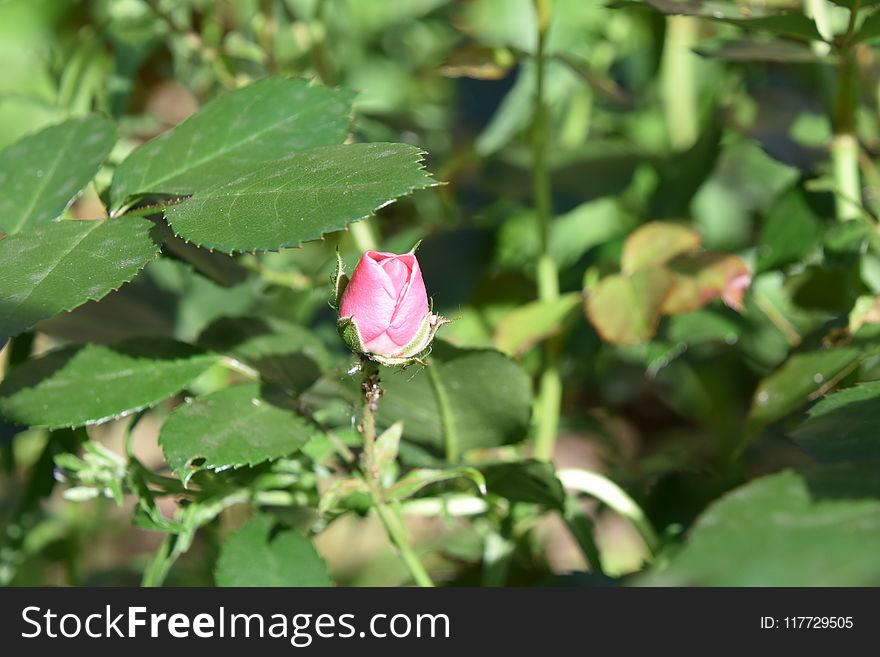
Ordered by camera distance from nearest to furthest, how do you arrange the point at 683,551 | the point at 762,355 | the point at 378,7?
the point at 683,551 < the point at 762,355 < the point at 378,7

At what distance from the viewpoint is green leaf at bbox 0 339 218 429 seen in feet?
2.05

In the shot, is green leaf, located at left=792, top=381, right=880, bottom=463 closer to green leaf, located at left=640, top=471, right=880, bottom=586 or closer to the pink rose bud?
green leaf, located at left=640, top=471, right=880, bottom=586

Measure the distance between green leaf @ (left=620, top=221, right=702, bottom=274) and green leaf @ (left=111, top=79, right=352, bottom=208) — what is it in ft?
0.97

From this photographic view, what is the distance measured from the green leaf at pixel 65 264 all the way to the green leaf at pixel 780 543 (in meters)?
0.30

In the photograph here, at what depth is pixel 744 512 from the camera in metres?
0.45

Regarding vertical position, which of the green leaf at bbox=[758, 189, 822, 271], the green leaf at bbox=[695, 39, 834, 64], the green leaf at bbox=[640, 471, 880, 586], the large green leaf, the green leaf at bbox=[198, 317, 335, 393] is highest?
the large green leaf

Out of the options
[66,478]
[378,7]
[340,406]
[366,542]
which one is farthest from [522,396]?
[378,7]

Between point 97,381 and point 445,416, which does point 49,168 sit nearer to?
point 97,381

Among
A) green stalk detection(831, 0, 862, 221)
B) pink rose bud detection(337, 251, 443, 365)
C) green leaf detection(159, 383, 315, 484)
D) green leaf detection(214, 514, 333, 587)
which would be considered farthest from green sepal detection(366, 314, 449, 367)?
green stalk detection(831, 0, 862, 221)

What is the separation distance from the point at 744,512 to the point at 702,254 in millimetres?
392

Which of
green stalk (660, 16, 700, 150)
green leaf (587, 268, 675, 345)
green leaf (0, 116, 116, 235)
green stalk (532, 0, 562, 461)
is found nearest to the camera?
green leaf (0, 116, 116, 235)

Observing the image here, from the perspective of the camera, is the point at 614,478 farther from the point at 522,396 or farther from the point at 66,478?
the point at 66,478

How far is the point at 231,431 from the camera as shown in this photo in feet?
2.03

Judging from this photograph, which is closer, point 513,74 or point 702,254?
point 702,254
